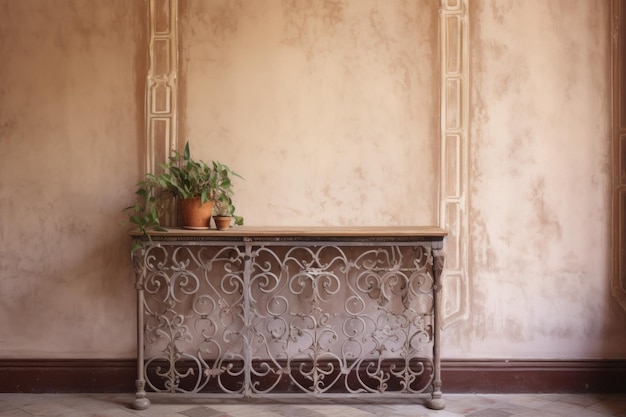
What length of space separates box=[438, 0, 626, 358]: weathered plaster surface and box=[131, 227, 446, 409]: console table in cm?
41

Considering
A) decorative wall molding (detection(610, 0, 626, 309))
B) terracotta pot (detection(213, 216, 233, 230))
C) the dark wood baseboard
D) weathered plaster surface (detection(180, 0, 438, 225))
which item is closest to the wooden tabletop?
terracotta pot (detection(213, 216, 233, 230))

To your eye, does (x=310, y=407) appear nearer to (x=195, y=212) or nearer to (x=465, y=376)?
(x=465, y=376)

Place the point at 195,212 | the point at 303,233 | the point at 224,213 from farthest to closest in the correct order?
1. the point at 224,213
2. the point at 195,212
3. the point at 303,233

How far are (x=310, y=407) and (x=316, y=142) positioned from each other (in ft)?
5.21

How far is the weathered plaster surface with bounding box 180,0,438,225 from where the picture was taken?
13.7ft

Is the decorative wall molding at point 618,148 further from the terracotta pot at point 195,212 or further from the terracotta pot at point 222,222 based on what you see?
the terracotta pot at point 195,212

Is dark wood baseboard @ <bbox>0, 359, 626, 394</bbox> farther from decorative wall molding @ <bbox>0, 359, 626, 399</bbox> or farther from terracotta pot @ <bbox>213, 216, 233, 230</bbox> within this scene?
terracotta pot @ <bbox>213, 216, 233, 230</bbox>

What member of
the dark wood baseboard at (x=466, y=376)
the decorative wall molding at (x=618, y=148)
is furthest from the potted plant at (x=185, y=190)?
the decorative wall molding at (x=618, y=148)

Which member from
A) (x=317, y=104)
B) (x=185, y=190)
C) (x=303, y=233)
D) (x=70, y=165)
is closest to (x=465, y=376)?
(x=303, y=233)

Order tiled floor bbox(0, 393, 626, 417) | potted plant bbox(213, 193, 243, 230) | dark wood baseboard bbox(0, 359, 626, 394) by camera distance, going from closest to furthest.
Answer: tiled floor bbox(0, 393, 626, 417) < potted plant bbox(213, 193, 243, 230) < dark wood baseboard bbox(0, 359, 626, 394)

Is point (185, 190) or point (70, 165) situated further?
point (70, 165)

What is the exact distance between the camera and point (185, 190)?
3.92m

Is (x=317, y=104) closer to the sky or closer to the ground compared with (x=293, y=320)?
closer to the sky

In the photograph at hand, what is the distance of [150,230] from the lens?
383cm
